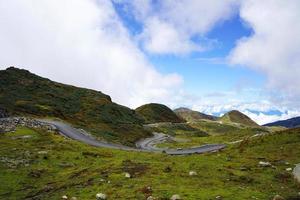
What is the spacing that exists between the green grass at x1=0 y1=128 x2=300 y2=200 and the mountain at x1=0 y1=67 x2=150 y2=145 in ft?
195

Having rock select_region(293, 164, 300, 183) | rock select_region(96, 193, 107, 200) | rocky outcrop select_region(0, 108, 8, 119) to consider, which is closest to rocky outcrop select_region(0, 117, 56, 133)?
rocky outcrop select_region(0, 108, 8, 119)

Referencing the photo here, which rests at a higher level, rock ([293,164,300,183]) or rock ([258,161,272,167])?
rock ([258,161,272,167])

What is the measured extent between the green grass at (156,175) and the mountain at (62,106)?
59346mm

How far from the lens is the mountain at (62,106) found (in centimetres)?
13750

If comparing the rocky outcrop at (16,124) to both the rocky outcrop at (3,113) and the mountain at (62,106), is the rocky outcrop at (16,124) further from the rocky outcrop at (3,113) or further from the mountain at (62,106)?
the mountain at (62,106)

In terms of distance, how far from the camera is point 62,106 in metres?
164

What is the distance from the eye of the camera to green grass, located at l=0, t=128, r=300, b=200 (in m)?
35.1

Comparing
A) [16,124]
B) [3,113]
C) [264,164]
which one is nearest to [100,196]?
[264,164]

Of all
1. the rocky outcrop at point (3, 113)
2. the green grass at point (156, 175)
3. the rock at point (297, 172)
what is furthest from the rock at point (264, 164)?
the rocky outcrop at point (3, 113)

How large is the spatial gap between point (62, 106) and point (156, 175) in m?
128

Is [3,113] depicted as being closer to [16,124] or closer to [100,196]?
[16,124]

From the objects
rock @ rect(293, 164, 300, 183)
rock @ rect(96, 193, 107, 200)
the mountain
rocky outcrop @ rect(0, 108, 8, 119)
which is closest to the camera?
rock @ rect(96, 193, 107, 200)

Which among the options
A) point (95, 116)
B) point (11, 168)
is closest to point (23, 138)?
point (11, 168)

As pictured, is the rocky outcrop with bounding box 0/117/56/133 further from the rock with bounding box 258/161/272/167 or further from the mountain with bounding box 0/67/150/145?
the rock with bounding box 258/161/272/167
